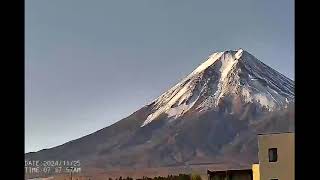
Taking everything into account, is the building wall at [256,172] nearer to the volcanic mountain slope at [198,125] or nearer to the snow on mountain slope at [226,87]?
the volcanic mountain slope at [198,125]

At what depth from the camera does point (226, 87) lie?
5728 centimetres

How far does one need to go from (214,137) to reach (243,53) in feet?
41.9

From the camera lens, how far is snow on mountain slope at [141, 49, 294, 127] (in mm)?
51812

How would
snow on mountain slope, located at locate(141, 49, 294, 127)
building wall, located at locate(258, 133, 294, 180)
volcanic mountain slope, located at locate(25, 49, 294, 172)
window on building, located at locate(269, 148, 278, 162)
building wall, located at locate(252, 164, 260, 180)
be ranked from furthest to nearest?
snow on mountain slope, located at locate(141, 49, 294, 127) → volcanic mountain slope, located at locate(25, 49, 294, 172) → building wall, located at locate(252, 164, 260, 180) → window on building, located at locate(269, 148, 278, 162) → building wall, located at locate(258, 133, 294, 180)

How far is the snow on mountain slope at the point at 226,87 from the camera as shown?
2040 inches

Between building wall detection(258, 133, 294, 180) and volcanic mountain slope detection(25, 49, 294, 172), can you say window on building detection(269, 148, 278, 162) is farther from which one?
volcanic mountain slope detection(25, 49, 294, 172)

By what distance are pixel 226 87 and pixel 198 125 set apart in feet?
19.5

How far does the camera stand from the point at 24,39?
0.70m

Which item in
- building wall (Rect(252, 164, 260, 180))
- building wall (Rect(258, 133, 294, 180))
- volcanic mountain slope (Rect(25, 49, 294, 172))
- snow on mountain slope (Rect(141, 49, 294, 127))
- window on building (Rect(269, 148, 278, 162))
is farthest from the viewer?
snow on mountain slope (Rect(141, 49, 294, 127))

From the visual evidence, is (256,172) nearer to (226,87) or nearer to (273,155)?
(273,155)

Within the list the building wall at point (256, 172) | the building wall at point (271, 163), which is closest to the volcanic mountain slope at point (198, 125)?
the building wall at point (256, 172)

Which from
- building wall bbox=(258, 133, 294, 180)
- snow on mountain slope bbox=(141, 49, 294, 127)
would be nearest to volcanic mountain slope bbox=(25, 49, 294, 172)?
snow on mountain slope bbox=(141, 49, 294, 127)
